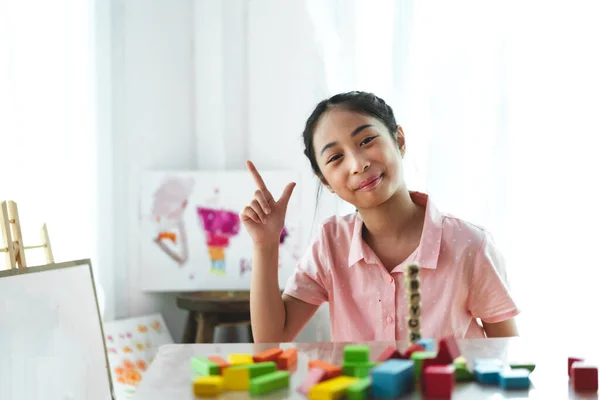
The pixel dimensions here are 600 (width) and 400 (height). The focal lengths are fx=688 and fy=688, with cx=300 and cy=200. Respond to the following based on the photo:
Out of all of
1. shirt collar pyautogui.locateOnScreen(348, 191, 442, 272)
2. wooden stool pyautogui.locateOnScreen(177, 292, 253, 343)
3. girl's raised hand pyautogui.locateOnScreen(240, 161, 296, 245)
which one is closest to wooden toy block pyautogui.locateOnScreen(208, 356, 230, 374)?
girl's raised hand pyautogui.locateOnScreen(240, 161, 296, 245)

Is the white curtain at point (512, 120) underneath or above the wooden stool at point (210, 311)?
above

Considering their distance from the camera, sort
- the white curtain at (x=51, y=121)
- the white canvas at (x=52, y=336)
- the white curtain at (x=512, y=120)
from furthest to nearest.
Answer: the white curtain at (x=512, y=120)
the white curtain at (x=51, y=121)
the white canvas at (x=52, y=336)

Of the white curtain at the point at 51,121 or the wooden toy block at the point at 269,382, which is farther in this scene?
the white curtain at the point at 51,121

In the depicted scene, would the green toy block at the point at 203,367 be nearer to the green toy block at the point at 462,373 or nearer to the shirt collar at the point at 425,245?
the green toy block at the point at 462,373

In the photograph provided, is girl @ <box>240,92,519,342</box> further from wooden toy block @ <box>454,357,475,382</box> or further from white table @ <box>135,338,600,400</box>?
wooden toy block @ <box>454,357,475,382</box>

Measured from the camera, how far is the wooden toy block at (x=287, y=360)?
0.73 m

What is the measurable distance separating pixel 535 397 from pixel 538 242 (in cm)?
189

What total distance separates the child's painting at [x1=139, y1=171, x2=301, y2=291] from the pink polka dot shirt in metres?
1.34

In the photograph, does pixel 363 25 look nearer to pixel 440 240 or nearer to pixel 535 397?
pixel 440 240

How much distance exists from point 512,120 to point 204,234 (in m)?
1.24

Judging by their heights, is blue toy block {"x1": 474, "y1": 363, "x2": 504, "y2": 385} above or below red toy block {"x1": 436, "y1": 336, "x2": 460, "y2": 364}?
below

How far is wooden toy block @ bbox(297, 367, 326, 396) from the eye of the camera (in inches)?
24.7

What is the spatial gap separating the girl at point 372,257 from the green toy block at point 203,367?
52cm

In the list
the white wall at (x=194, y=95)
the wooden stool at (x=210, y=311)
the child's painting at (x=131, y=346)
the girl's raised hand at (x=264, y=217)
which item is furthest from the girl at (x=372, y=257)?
the white wall at (x=194, y=95)
